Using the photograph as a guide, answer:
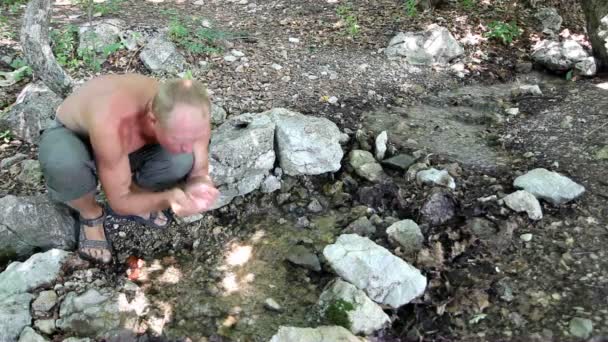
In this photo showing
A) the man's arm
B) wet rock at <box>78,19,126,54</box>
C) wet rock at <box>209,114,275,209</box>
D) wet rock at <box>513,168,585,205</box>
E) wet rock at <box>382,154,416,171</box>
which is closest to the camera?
the man's arm

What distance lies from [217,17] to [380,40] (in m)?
1.54

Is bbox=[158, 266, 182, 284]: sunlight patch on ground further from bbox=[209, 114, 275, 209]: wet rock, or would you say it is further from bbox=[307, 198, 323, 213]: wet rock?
bbox=[307, 198, 323, 213]: wet rock

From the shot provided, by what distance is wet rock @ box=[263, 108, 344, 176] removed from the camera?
10.9 feet

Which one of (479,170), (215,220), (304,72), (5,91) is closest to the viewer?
(215,220)

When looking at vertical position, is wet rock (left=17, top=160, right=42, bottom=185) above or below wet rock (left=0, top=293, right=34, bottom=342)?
above

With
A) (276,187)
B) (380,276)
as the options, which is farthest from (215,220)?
(380,276)

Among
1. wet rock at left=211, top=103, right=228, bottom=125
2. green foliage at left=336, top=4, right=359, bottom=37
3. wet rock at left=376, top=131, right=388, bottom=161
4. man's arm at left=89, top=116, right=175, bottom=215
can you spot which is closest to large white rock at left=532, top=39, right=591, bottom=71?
green foliage at left=336, top=4, right=359, bottom=37

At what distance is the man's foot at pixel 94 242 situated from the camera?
9.45 ft

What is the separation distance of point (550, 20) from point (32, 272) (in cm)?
458

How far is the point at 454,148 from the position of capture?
3.61m

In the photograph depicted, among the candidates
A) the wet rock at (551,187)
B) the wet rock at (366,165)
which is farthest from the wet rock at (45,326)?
the wet rock at (551,187)

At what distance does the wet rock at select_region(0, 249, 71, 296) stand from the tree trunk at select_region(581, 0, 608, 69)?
12.9ft

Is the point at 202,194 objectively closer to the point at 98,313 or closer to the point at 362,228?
the point at 98,313

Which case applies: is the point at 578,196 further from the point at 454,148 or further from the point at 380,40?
the point at 380,40
